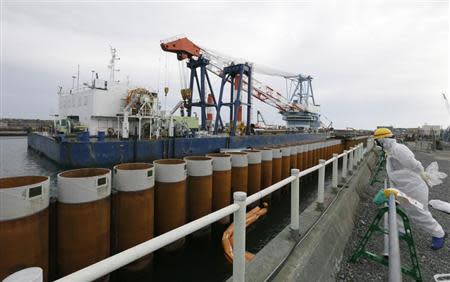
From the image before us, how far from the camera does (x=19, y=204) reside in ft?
8.43

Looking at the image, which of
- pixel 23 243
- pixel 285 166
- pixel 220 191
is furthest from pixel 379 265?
pixel 285 166

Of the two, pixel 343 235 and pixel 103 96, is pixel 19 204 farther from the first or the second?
pixel 103 96

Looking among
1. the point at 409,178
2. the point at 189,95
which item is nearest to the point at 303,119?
the point at 189,95

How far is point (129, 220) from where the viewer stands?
364 cm

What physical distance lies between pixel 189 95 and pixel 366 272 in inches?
971

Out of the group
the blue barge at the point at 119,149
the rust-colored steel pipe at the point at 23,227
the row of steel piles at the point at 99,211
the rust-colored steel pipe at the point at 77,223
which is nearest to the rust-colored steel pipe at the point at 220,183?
the row of steel piles at the point at 99,211

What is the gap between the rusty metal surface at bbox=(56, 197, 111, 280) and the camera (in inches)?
120

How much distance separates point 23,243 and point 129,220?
1.27 meters

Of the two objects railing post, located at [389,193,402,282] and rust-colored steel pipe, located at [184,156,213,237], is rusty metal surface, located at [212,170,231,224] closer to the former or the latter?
rust-colored steel pipe, located at [184,156,213,237]

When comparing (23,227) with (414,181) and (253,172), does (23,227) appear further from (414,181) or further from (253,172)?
(414,181)

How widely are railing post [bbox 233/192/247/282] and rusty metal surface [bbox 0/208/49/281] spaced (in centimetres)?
236

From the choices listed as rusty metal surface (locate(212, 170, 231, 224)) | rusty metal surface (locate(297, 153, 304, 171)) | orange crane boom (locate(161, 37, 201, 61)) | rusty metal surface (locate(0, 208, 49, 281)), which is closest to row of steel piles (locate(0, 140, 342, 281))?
rusty metal surface (locate(0, 208, 49, 281))

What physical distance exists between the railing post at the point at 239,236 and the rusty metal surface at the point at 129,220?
7.06ft

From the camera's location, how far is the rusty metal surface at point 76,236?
3.05m
